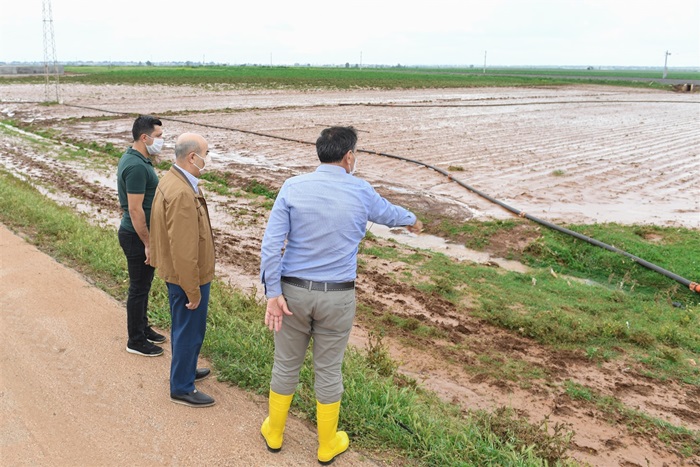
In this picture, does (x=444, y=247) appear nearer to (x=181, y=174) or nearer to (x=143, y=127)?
(x=143, y=127)

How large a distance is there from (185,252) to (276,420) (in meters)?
1.19

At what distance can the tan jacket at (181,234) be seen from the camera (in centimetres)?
349

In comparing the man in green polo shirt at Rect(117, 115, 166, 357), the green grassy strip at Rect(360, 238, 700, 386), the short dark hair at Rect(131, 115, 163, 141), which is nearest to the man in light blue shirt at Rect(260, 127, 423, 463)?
the man in green polo shirt at Rect(117, 115, 166, 357)

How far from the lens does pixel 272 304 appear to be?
10.2 feet

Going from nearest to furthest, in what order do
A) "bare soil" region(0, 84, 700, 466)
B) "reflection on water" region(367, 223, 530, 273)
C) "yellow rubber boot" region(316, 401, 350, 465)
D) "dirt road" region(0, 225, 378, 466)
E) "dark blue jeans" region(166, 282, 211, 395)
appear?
"yellow rubber boot" region(316, 401, 350, 465)
"dirt road" region(0, 225, 378, 466)
"dark blue jeans" region(166, 282, 211, 395)
"bare soil" region(0, 84, 700, 466)
"reflection on water" region(367, 223, 530, 273)

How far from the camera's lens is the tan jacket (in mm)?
3490

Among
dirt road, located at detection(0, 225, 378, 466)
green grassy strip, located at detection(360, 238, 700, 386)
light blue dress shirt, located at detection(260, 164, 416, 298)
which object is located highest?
light blue dress shirt, located at detection(260, 164, 416, 298)

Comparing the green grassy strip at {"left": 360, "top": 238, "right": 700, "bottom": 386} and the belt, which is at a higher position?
the belt

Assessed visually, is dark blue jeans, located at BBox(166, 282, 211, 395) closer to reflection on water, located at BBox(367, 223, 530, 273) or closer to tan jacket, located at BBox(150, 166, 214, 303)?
tan jacket, located at BBox(150, 166, 214, 303)

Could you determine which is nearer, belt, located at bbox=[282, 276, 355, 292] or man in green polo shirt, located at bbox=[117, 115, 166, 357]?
belt, located at bbox=[282, 276, 355, 292]

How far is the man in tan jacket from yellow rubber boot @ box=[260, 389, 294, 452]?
691 millimetres

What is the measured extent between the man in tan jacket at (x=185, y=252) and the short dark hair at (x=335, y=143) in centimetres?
89

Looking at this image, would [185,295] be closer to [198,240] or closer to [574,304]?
[198,240]

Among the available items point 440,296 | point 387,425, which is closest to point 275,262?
point 387,425
